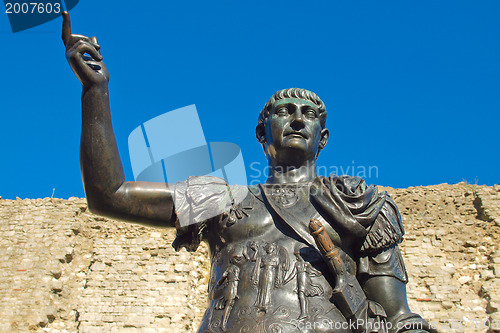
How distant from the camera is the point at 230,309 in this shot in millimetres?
2324

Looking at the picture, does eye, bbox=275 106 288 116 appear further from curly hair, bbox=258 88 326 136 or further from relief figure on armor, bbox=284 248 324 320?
relief figure on armor, bbox=284 248 324 320

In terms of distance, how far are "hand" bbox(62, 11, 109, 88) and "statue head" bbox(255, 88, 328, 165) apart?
38.8 inches

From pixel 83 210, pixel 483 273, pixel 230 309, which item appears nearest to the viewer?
pixel 230 309

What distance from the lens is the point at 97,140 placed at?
2326 millimetres

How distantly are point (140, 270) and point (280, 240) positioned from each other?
11761mm

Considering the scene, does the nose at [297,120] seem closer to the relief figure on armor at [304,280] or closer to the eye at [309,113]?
the eye at [309,113]

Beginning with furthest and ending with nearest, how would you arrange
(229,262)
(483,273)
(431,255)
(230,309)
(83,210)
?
(83,210) → (431,255) → (483,273) → (229,262) → (230,309)

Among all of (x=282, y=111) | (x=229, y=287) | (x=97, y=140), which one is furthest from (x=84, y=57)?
(x=229, y=287)

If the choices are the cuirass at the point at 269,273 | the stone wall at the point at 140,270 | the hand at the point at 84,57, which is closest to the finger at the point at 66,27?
the hand at the point at 84,57

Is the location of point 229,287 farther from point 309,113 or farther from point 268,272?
point 309,113

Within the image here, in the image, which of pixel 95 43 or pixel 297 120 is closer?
pixel 95 43

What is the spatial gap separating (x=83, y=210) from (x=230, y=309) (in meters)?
13.7

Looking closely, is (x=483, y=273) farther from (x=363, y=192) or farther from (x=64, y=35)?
(x=64, y=35)

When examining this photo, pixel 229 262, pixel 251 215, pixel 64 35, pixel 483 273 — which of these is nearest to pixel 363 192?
pixel 251 215
